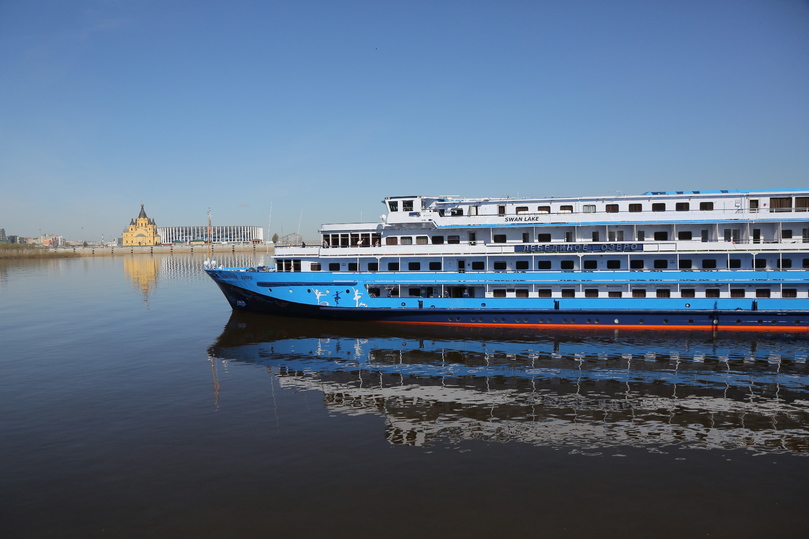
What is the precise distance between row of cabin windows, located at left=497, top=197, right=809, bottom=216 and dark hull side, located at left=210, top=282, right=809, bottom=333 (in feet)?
23.1

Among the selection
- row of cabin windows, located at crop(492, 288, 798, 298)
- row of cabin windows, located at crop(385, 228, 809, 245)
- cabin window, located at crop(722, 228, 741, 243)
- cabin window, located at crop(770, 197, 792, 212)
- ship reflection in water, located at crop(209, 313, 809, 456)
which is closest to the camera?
ship reflection in water, located at crop(209, 313, 809, 456)

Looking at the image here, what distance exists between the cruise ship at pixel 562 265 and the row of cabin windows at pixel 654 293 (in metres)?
0.07

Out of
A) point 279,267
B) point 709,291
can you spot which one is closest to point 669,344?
point 709,291

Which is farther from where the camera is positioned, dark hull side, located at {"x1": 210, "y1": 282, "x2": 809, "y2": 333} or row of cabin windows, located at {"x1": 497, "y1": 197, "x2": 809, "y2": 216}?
row of cabin windows, located at {"x1": 497, "y1": 197, "x2": 809, "y2": 216}

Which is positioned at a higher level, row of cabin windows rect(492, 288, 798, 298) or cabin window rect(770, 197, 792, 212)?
cabin window rect(770, 197, 792, 212)

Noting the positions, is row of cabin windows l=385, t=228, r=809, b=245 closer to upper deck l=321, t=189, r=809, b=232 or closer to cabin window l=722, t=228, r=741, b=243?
cabin window l=722, t=228, r=741, b=243

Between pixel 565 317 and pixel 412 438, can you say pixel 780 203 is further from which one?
pixel 412 438

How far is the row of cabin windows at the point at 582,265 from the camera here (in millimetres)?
31344

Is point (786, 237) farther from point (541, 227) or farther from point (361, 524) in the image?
point (361, 524)

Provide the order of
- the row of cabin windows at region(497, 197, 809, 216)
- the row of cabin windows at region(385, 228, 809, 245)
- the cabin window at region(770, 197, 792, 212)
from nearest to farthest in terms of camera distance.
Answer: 1. the row of cabin windows at region(497, 197, 809, 216)
2. the cabin window at region(770, 197, 792, 212)
3. the row of cabin windows at region(385, 228, 809, 245)

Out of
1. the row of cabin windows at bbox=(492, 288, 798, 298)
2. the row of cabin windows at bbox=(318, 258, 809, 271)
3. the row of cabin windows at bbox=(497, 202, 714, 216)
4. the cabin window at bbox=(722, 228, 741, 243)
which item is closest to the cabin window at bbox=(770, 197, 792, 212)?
the cabin window at bbox=(722, 228, 741, 243)

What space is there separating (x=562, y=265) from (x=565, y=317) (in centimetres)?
378

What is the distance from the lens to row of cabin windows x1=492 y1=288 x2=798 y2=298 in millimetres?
30455

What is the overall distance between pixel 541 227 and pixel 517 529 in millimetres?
25189
